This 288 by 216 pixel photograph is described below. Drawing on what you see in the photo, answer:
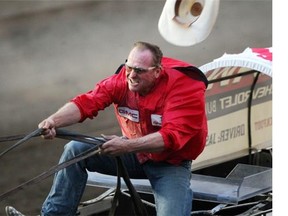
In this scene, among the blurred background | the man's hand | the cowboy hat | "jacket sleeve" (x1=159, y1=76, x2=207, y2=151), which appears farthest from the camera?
the blurred background

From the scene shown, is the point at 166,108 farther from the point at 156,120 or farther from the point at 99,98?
the point at 99,98

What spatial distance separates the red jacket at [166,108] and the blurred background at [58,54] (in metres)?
2.39

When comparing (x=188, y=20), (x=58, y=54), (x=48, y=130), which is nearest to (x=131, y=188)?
(x=48, y=130)

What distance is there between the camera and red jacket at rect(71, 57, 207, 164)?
170 inches

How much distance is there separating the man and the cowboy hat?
0.15 metres

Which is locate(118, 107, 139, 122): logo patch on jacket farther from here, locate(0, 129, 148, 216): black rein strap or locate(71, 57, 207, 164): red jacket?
locate(0, 129, 148, 216): black rein strap

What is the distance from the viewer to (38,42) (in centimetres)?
906

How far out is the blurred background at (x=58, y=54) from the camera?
24.6 feet

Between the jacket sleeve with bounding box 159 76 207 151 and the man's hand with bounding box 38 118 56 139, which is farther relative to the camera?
the jacket sleeve with bounding box 159 76 207 151

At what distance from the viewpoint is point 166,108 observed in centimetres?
434

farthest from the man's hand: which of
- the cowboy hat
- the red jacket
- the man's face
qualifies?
the cowboy hat

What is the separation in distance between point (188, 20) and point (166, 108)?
53 cm
